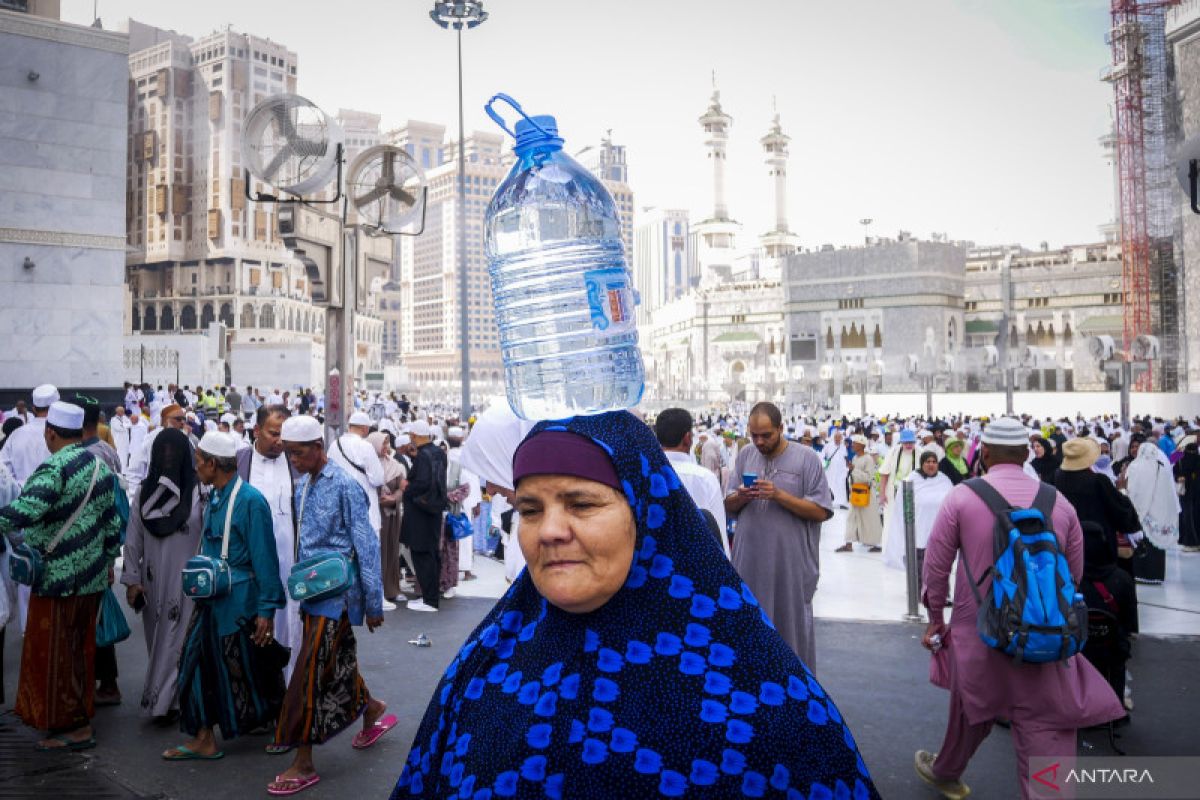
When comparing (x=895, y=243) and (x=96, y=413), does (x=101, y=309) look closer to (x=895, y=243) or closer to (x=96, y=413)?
(x=96, y=413)

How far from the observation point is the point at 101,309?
18203mm

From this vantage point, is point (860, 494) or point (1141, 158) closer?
point (860, 494)

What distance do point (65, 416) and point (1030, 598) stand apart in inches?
175

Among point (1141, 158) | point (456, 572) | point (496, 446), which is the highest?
point (1141, 158)

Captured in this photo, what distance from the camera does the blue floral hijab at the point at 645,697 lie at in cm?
137

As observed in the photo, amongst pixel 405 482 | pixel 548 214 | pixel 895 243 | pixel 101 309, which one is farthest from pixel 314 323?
pixel 548 214

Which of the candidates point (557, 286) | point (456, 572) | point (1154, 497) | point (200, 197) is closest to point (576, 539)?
point (557, 286)

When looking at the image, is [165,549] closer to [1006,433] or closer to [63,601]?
[63,601]

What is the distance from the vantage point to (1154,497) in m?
8.55

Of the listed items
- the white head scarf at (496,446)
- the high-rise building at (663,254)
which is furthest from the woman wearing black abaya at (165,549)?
the high-rise building at (663,254)

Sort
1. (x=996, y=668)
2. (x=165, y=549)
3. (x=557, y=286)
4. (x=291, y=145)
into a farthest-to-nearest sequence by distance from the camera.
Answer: (x=291, y=145)
(x=165, y=549)
(x=996, y=668)
(x=557, y=286)

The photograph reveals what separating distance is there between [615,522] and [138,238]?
Result: 211 ft

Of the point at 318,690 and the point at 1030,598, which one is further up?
the point at 1030,598

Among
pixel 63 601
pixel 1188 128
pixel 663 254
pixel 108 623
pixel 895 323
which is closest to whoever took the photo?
pixel 63 601
